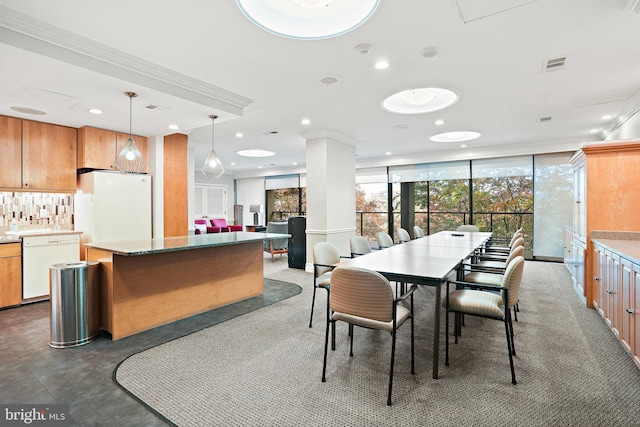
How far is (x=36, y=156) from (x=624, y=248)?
23.0 ft

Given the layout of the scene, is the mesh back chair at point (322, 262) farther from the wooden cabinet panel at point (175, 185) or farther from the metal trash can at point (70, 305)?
the wooden cabinet panel at point (175, 185)

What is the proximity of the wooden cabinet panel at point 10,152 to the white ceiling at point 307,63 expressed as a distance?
0.21 m

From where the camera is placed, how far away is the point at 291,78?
137 inches

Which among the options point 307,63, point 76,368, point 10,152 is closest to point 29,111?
point 10,152

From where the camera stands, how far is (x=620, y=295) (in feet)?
8.98

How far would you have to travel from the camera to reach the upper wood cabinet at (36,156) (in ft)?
13.6

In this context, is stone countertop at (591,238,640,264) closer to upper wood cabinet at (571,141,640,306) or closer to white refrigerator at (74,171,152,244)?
upper wood cabinet at (571,141,640,306)

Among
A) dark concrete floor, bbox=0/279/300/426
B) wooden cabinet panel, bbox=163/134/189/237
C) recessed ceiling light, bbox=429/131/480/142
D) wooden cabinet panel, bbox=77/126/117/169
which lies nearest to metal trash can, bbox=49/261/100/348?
dark concrete floor, bbox=0/279/300/426

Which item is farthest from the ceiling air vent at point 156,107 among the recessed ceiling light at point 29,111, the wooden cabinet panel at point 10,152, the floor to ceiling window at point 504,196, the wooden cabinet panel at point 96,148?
the floor to ceiling window at point 504,196

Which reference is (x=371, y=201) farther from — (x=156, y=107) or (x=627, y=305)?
(x=627, y=305)

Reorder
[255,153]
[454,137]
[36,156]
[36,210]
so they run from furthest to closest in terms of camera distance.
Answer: [255,153] → [454,137] → [36,210] → [36,156]

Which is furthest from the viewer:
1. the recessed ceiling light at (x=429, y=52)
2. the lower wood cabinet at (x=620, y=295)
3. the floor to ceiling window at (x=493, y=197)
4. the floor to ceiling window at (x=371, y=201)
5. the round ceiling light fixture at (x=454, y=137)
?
the floor to ceiling window at (x=371, y=201)

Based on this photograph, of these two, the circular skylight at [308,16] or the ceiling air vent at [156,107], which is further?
the ceiling air vent at [156,107]

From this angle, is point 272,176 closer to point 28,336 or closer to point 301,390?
point 28,336
